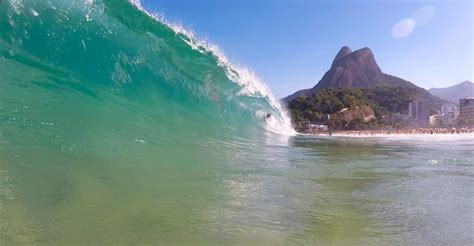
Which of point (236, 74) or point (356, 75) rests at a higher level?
point (356, 75)

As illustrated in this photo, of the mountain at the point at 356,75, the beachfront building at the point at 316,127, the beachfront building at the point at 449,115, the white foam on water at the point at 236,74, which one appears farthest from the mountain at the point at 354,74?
the white foam on water at the point at 236,74

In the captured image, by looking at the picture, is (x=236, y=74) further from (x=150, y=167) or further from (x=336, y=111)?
(x=336, y=111)

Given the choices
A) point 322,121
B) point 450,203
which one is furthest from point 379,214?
point 322,121

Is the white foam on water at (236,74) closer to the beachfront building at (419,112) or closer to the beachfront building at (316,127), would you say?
the beachfront building at (316,127)

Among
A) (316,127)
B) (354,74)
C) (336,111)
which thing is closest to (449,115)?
(336,111)

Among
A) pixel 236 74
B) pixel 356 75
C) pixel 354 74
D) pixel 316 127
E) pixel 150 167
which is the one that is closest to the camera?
pixel 150 167

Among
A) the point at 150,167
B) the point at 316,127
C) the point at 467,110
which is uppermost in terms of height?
the point at 467,110

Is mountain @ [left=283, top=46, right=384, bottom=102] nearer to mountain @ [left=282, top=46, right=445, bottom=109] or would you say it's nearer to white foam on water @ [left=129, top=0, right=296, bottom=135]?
mountain @ [left=282, top=46, right=445, bottom=109]

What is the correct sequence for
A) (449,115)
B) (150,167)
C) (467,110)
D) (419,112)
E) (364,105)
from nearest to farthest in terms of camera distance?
1. (150,167)
2. (364,105)
3. (467,110)
4. (419,112)
5. (449,115)
